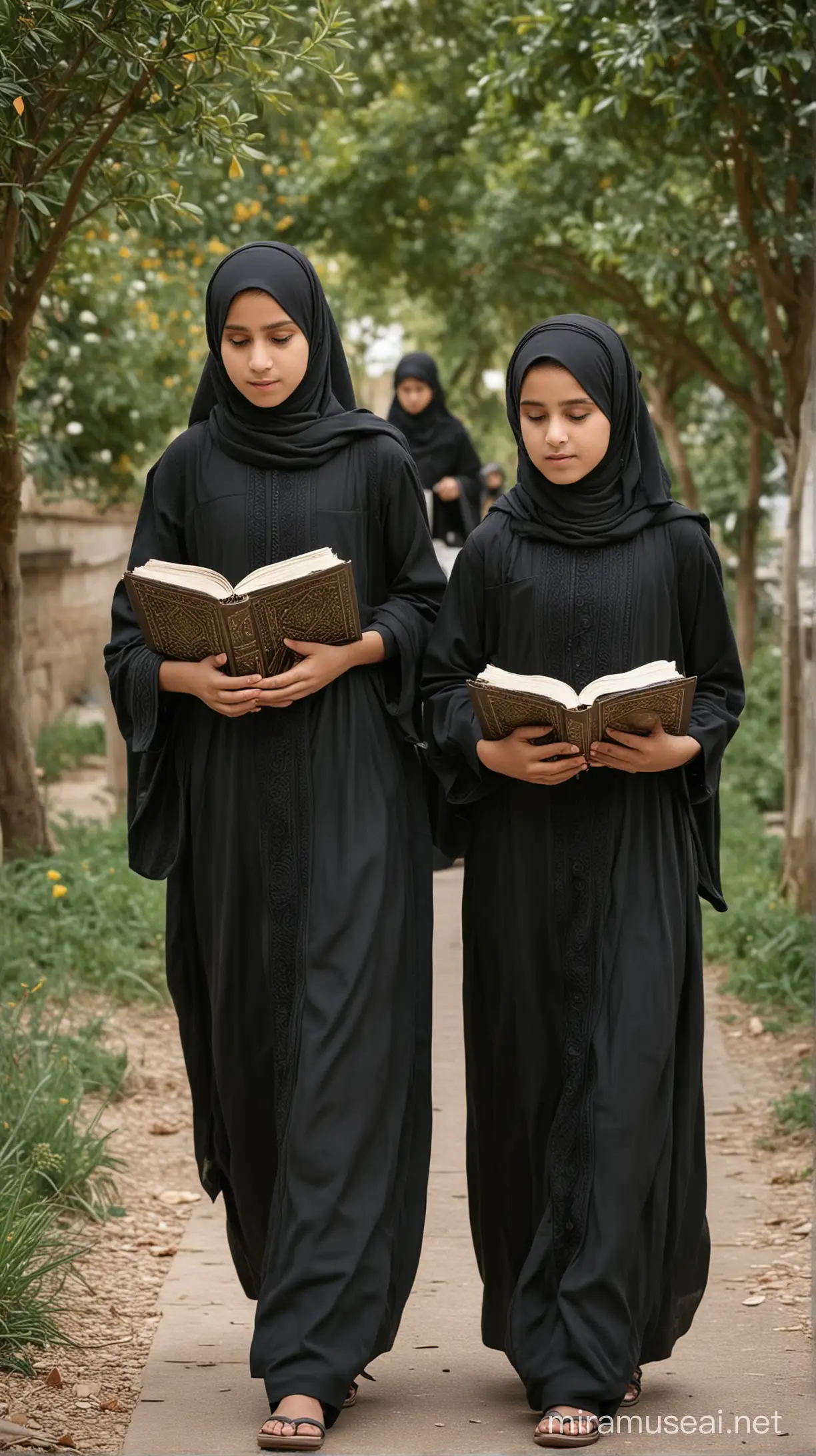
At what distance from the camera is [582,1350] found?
11.3 feet

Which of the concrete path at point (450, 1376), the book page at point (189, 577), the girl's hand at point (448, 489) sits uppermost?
the girl's hand at point (448, 489)

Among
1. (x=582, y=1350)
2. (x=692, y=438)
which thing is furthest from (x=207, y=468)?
(x=692, y=438)

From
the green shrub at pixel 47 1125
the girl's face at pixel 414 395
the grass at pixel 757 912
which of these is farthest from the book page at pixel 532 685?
the girl's face at pixel 414 395

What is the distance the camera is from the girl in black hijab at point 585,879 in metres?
3.51

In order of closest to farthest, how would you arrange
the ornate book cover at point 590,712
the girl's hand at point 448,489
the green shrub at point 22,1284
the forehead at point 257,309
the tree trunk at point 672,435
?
the ornate book cover at point 590,712 → the forehead at point 257,309 → the green shrub at point 22,1284 → the girl's hand at point 448,489 → the tree trunk at point 672,435

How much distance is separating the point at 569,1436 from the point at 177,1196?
222 centimetres

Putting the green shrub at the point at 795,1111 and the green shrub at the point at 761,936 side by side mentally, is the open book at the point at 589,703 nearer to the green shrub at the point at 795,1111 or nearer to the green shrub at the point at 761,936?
the green shrub at the point at 795,1111

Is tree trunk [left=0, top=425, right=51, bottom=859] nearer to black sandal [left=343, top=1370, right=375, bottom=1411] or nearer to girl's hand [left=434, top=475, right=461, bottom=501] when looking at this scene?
girl's hand [left=434, top=475, right=461, bottom=501]

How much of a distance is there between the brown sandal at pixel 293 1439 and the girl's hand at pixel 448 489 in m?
6.80

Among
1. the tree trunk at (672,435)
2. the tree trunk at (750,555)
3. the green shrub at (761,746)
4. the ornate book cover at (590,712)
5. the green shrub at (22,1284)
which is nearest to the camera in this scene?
the ornate book cover at (590,712)

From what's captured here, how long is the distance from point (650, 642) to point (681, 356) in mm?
10983

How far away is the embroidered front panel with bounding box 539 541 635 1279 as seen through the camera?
3.60 m

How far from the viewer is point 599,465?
11.8 ft

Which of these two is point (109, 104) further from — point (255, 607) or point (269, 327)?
point (255, 607)
